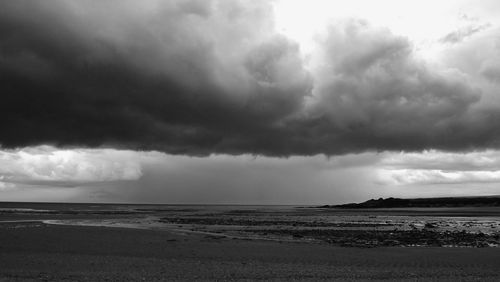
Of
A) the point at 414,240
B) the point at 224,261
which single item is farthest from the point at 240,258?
the point at 414,240

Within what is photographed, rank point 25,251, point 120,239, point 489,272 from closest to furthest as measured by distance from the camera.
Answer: point 489,272
point 25,251
point 120,239

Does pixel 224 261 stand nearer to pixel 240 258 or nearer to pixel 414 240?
pixel 240 258

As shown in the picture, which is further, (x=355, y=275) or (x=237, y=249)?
(x=237, y=249)

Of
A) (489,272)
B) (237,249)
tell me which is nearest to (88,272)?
(237,249)

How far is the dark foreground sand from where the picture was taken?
19.9 m

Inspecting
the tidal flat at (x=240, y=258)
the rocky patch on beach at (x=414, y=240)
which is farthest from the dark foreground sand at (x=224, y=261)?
the rocky patch on beach at (x=414, y=240)

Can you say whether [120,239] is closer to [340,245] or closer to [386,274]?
[340,245]

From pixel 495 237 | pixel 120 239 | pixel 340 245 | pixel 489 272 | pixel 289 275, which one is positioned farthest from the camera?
pixel 495 237

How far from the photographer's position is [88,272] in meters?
20.3

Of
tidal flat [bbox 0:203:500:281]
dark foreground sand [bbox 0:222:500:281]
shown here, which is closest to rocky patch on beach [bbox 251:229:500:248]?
tidal flat [bbox 0:203:500:281]

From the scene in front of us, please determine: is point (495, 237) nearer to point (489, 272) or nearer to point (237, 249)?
point (489, 272)

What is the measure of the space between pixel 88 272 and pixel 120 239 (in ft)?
52.7

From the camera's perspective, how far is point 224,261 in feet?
80.5

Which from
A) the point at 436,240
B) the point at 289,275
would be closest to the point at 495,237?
the point at 436,240
